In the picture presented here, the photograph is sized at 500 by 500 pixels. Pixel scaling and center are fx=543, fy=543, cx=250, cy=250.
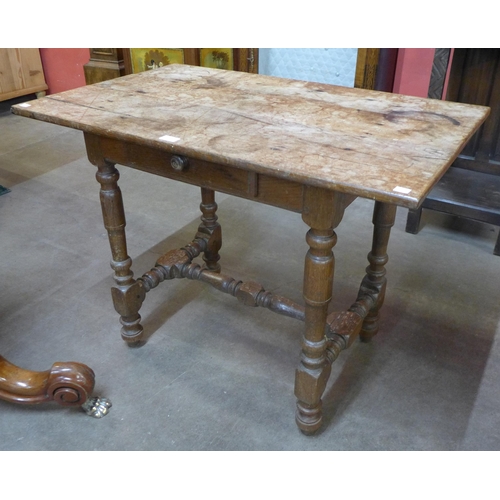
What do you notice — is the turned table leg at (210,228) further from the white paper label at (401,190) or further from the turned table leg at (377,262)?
the white paper label at (401,190)

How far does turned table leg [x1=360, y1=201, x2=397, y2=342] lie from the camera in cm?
173

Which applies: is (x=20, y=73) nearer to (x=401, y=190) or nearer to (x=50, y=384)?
(x=50, y=384)

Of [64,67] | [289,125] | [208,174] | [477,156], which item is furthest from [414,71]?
[64,67]

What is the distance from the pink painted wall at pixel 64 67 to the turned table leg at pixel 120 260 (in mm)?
3082

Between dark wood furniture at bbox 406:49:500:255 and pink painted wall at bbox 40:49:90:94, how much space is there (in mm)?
3041

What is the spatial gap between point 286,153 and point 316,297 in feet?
1.26

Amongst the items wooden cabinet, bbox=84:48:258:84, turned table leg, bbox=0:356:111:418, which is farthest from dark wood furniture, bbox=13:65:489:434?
wooden cabinet, bbox=84:48:258:84

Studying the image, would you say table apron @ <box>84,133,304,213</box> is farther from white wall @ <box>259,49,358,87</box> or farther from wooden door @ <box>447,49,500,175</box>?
white wall @ <box>259,49,358,87</box>

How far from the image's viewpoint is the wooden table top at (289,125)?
1.20m

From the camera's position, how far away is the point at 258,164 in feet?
4.05

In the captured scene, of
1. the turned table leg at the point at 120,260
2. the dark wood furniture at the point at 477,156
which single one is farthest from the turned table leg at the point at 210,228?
the dark wood furniture at the point at 477,156

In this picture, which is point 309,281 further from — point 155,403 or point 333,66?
point 333,66

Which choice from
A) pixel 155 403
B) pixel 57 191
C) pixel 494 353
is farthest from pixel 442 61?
pixel 57 191

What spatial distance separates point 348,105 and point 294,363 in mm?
887
